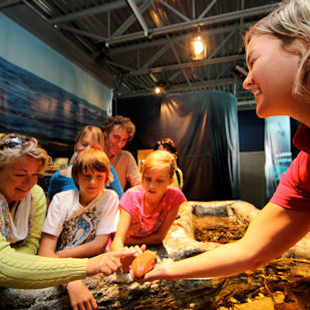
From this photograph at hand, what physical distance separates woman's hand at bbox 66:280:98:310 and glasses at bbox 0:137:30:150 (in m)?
0.90

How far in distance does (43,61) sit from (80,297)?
4127 millimetres

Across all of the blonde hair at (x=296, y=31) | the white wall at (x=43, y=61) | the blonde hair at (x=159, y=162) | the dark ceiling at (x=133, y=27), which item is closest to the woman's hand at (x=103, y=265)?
the blonde hair at (x=159, y=162)

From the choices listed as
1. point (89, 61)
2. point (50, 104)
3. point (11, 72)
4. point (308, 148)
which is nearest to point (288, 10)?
point (308, 148)

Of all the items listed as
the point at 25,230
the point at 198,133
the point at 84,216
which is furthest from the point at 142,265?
the point at 198,133

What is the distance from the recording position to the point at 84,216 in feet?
5.57

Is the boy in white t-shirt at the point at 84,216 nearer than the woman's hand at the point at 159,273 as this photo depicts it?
No

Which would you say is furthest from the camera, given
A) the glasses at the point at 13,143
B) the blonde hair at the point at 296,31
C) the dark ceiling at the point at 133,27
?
the dark ceiling at the point at 133,27

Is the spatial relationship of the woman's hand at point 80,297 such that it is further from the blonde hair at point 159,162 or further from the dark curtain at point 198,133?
the dark curtain at point 198,133

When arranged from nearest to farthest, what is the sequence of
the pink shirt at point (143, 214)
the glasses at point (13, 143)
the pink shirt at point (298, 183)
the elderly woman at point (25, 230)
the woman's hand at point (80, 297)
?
the pink shirt at point (298, 183) → the elderly woman at point (25, 230) → the woman's hand at point (80, 297) → the glasses at point (13, 143) → the pink shirt at point (143, 214)

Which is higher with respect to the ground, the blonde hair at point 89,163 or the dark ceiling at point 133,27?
the dark ceiling at point 133,27

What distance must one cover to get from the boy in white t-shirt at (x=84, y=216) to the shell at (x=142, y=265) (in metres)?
0.50

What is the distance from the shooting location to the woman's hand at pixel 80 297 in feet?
3.88

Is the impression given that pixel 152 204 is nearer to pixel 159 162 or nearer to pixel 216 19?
pixel 159 162

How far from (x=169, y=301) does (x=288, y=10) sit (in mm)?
1674
